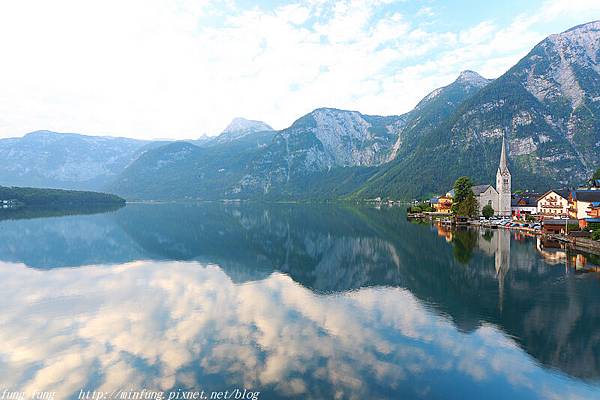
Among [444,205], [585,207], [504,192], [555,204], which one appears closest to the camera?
[585,207]

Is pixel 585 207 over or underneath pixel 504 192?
underneath

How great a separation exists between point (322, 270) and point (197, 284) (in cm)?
1732

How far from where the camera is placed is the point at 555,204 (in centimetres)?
10969

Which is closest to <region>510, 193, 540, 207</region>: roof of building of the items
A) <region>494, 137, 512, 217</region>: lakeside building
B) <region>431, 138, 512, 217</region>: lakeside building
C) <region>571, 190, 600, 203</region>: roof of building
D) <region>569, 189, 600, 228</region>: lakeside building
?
<region>431, 138, 512, 217</region>: lakeside building

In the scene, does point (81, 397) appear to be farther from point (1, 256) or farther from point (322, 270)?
point (1, 256)

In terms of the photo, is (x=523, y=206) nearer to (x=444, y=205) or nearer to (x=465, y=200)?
(x=465, y=200)

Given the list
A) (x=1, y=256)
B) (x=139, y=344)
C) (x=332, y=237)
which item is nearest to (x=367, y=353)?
(x=139, y=344)

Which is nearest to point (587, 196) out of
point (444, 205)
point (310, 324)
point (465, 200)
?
point (465, 200)

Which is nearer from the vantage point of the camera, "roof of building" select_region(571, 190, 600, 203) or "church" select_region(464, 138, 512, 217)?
"roof of building" select_region(571, 190, 600, 203)

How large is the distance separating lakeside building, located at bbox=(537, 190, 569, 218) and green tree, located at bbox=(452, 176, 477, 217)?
764 inches

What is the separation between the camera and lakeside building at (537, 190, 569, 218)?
10550cm

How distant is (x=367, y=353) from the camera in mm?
24000

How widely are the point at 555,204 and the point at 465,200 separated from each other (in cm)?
2433

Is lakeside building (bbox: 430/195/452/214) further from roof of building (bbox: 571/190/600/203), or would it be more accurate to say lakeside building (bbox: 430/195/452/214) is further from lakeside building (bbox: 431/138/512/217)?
roof of building (bbox: 571/190/600/203)
